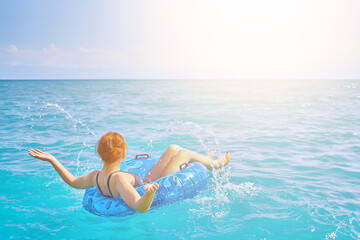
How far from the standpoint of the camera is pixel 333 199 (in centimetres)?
435

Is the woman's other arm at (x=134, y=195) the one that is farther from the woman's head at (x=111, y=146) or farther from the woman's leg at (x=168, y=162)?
the woman's leg at (x=168, y=162)

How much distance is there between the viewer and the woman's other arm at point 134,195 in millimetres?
2934

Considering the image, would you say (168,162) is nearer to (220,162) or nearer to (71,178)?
(220,162)

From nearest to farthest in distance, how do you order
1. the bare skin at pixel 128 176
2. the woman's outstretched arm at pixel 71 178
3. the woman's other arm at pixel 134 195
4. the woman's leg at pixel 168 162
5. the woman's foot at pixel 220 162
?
the woman's other arm at pixel 134 195 < the bare skin at pixel 128 176 < the woman's outstretched arm at pixel 71 178 < the woman's leg at pixel 168 162 < the woman's foot at pixel 220 162

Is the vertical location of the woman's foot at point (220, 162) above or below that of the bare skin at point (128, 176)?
below

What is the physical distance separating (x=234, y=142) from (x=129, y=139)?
2800 mm

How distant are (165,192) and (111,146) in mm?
1082

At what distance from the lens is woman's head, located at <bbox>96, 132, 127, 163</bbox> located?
3.14 m

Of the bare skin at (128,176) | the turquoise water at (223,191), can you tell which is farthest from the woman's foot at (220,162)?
the bare skin at (128,176)

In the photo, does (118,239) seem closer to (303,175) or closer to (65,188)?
(65,188)

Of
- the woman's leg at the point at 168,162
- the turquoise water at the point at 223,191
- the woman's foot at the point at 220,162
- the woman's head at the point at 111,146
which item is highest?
the woman's head at the point at 111,146

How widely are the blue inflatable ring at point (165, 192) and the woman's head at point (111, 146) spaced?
0.64m

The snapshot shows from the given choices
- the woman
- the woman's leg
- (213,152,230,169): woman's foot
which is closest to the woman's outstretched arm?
the woman

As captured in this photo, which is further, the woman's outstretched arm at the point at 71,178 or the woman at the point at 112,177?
the woman's outstretched arm at the point at 71,178
